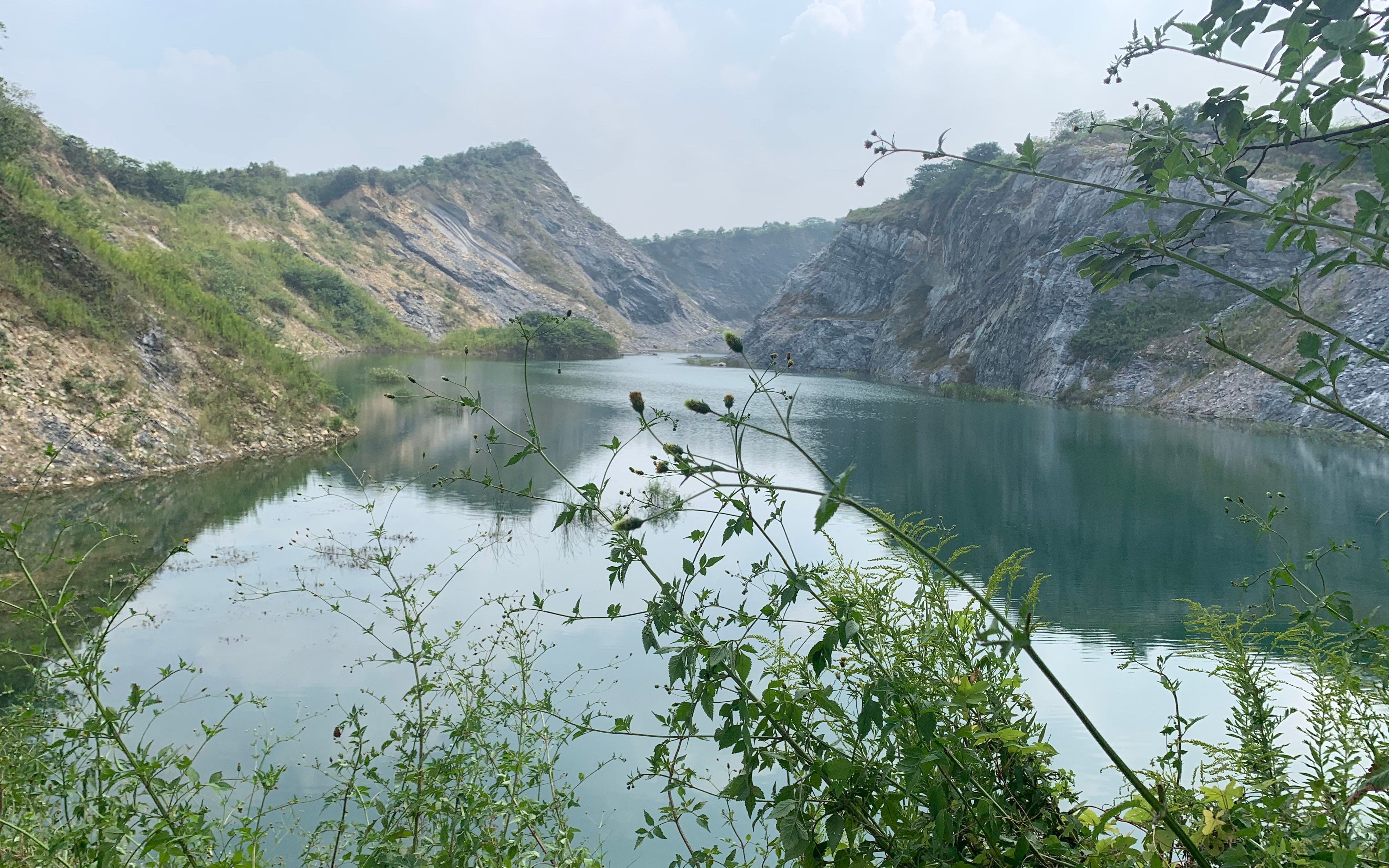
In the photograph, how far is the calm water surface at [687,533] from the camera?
5.49m

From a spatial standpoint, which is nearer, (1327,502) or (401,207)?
(1327,502)

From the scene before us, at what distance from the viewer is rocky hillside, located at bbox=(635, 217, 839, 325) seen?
401ft

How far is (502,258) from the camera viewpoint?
74062 millimetres

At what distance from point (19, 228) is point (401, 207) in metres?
59.9

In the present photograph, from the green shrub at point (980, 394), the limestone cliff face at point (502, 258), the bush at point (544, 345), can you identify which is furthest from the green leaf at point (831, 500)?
the limestone cliff face at point (502, 258)

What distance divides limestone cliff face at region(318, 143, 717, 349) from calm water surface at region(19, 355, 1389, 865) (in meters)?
37.3

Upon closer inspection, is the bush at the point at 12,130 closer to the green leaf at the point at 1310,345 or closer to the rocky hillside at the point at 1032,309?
the green leaf at the point at 1310,345


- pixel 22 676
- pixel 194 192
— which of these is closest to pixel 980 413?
pixel 22 676

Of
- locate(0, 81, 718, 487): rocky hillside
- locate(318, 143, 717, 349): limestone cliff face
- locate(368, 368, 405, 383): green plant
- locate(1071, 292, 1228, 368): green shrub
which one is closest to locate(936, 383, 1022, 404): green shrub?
locate(1071, 292, 1228, 368): green shrub

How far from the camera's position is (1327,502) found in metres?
12.6

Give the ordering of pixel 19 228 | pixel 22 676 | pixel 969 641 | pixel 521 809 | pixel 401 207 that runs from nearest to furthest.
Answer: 1. pixel 969 641
2. pixel 521 809
3. pixel 22 676
4. pixel 19 228
5. pixel 401 207

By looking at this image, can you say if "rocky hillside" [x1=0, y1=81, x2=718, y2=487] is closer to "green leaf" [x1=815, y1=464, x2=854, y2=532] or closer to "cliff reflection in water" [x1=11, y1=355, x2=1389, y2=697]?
"cliff reflection in water" [x1=11, y1=355, x2=1389, y2=697]

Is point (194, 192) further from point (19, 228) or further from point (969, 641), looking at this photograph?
point (969, 641)

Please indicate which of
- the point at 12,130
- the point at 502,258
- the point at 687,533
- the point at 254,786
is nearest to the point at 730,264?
the point at 502,258
